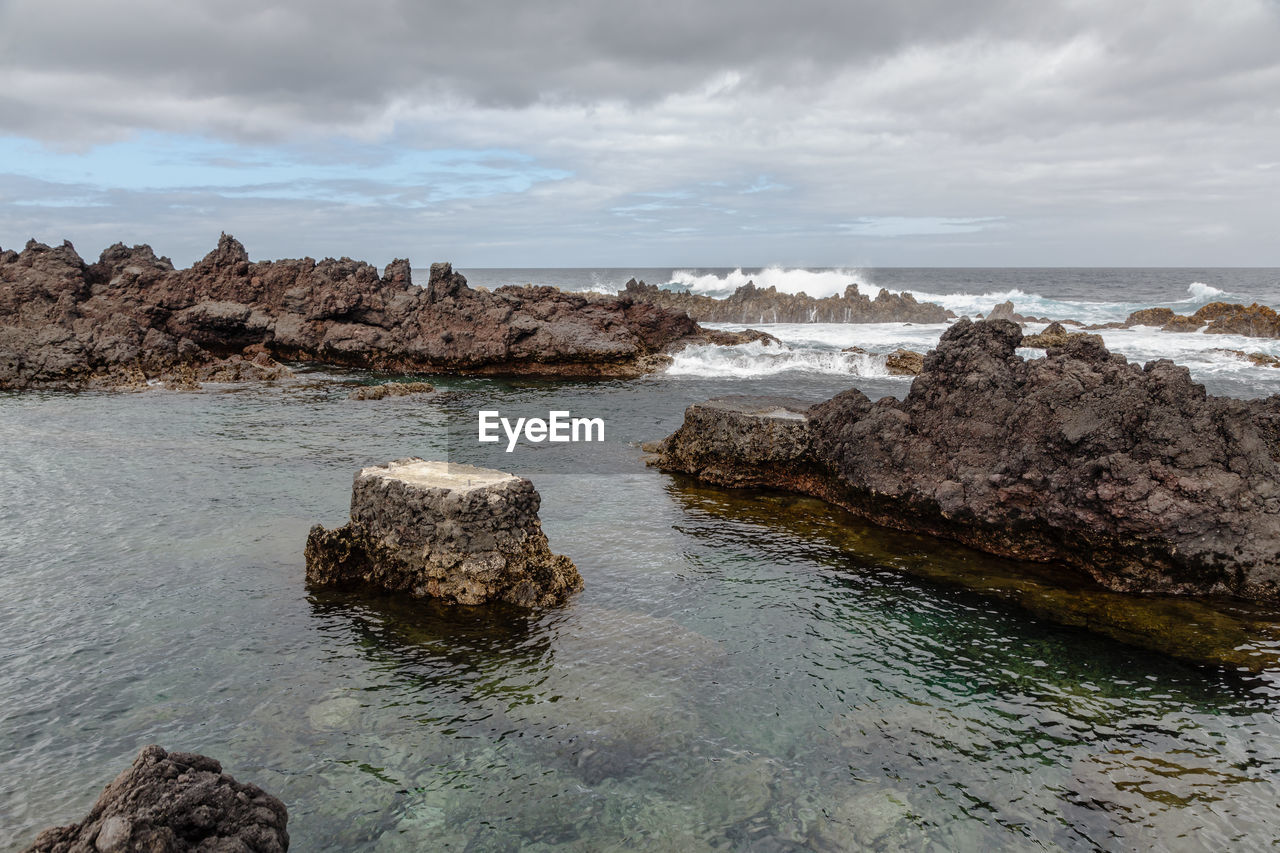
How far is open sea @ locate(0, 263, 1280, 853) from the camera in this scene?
25.3 ft

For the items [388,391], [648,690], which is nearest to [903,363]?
[388,391]

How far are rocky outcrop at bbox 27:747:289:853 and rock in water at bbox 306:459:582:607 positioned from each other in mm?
6146

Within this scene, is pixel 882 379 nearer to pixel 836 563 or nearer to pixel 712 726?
pixel 836 563

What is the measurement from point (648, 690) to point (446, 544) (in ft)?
14.1

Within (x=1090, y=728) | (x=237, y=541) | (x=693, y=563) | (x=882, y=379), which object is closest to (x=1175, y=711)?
(x=1090, y=728)

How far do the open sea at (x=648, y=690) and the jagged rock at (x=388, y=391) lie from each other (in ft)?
53.9

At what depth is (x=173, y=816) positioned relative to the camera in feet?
18.1

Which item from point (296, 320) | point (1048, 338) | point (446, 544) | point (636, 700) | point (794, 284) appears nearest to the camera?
point (636, 700)

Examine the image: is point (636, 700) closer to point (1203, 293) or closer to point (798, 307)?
point (798, 307)

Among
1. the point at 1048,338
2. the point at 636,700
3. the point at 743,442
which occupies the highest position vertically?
the point at 1048,338

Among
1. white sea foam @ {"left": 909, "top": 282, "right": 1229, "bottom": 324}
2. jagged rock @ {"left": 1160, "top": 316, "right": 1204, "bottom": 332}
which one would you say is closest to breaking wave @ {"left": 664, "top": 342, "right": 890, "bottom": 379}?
jagged rock @ {"left": 1160, "top": 316, "right": 1204, "bottom": 332}

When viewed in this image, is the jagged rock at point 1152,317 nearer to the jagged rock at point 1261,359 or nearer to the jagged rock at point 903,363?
the jagged rock at point 1261,359

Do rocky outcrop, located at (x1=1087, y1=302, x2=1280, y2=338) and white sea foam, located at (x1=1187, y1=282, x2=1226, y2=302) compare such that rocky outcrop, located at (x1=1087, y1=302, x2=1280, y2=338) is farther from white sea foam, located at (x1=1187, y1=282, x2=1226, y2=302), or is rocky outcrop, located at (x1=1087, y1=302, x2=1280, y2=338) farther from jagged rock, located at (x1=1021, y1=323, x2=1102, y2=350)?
white sea foam, located at (x1=1187, y1=282, x2=1226, y2=302)

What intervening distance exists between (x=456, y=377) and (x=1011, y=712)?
37686 mm
